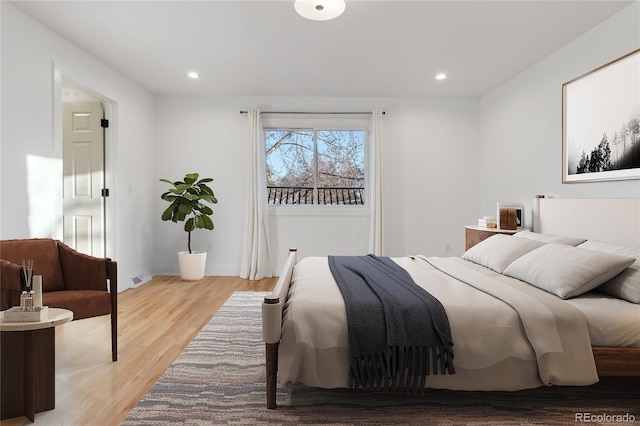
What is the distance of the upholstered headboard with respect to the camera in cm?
279

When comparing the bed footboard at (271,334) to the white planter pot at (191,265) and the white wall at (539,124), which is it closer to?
the white wall at (539,124)

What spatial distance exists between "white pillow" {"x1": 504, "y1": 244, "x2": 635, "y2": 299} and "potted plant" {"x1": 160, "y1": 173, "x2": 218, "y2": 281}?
379 centimetres

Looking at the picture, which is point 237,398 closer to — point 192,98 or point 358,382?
point 358,382

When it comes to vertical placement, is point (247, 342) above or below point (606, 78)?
below

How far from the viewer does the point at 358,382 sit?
1871 millimetres

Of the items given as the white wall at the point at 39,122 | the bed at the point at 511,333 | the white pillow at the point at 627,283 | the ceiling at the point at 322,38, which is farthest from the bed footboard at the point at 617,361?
the white wall at the point at 39,122

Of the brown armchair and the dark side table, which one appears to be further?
the brown armchair

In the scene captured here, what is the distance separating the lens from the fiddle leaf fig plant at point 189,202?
5.03 meters

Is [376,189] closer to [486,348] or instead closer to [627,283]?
[627,283]

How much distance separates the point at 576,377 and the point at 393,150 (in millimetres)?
4130

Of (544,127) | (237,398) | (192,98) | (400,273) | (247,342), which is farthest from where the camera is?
(192,98)

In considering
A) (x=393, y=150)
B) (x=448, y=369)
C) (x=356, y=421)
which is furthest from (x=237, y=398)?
(x=393, y=150)

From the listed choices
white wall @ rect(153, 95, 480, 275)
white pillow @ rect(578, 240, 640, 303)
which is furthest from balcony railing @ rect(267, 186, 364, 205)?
white pillow @ rect(578, 240, 640, 303)

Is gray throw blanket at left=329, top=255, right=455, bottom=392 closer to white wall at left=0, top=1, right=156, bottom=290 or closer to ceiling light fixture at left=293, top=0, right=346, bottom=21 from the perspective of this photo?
ceiling light fixture at left=293, top=0, right=346, bottom=21
